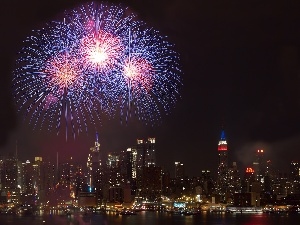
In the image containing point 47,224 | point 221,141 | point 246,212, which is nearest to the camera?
point 47,224

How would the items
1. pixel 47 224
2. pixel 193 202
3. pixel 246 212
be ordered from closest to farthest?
pixel 47 224 < pixel 246 212 < pixel 193 202

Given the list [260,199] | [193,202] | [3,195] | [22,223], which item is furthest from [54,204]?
[22,223]

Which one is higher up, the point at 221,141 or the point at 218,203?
the point at 221,141

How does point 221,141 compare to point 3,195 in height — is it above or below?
above

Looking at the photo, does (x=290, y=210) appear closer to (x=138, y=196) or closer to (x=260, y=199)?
(x=260, y=199)

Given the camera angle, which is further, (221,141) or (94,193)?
(221,141)

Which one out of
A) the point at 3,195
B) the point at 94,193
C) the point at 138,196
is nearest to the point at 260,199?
the point at 138,196

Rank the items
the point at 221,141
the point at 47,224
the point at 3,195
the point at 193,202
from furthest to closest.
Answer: the point at 221,141
the point at 3,195
the point at 193,202
the point at 47,224

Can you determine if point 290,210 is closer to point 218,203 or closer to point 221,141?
point 218,203

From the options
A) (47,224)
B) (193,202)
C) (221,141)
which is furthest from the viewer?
(221,141)
